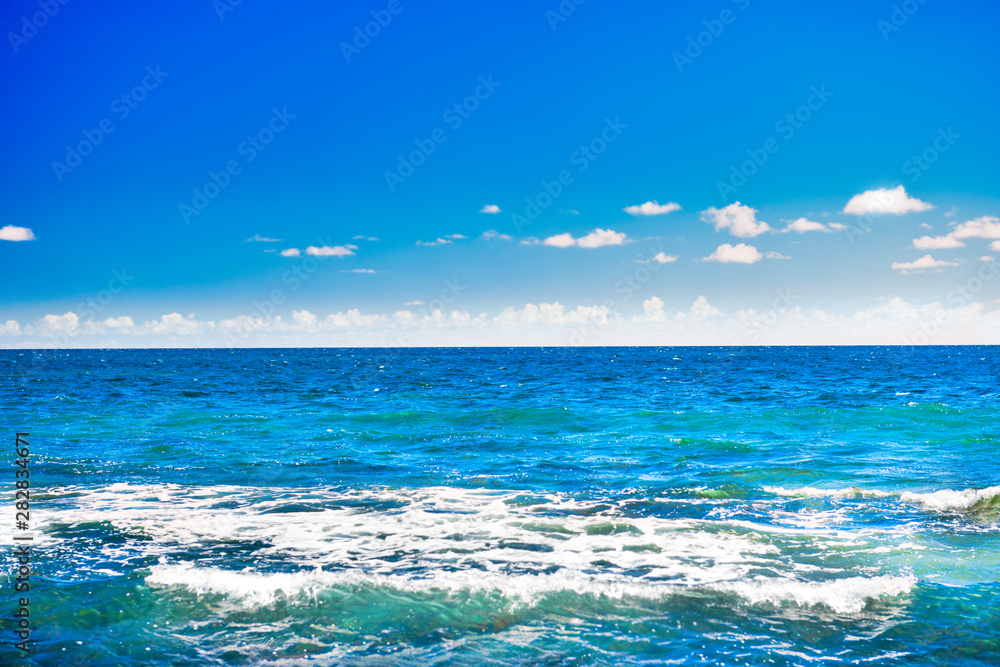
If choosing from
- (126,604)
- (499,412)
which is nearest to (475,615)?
(126,604)

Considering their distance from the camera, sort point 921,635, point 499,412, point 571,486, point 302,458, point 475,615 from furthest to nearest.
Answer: point 499,412 < point 302,458 < point 571,486 < point 475,615 < point 921,635

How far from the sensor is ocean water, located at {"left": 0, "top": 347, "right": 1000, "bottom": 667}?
6.20 meters

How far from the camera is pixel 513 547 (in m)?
9.27

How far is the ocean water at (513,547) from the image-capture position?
620 centimetres

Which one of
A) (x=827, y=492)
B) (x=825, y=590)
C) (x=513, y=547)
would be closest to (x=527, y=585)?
(x=513, y=547)

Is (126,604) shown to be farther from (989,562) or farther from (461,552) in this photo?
(989,562)

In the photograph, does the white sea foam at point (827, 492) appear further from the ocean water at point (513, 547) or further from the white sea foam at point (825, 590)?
the white sea foam at point (825, 590)

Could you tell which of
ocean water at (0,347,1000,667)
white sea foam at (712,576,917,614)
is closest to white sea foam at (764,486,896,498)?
ocean water at (0,347,1000,667)

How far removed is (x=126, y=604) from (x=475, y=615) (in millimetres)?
3922

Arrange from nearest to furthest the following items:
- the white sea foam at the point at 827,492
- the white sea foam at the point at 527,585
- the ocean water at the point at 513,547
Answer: the ocean water at the point at 513,547
the white sea foam at the point at 527,585
the white sea foam at the point at 827,492

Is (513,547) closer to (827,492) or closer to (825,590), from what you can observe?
(825,590)

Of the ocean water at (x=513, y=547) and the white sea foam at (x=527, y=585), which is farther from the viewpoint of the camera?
the white sea foam at (x=527, y=585)

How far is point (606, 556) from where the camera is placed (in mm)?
8797

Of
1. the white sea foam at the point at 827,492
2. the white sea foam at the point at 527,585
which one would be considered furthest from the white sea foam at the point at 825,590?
the white sea foam at the point at 827,492
